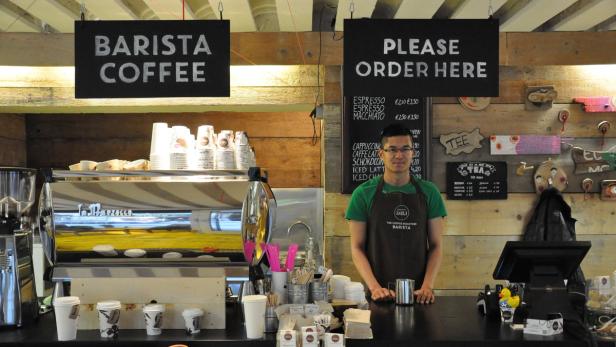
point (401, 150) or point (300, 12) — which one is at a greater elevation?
point (300, 12)

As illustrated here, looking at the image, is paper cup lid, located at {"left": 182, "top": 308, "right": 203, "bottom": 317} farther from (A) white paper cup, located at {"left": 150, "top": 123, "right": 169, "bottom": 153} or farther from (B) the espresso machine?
(A) white paper cup, located at {"left": 150, "top": 123, "right": 169, "bottom": 153}

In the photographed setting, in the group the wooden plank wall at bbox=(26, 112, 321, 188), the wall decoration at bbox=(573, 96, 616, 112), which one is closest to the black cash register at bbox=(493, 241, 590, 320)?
the wall decoration at bbox=(573, 96, 616, 112)

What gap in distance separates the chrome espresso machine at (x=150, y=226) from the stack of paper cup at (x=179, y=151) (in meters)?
0.63

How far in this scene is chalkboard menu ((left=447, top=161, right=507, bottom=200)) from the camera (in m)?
4.48

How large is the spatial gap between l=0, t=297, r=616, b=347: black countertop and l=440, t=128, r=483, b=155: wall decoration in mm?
2104

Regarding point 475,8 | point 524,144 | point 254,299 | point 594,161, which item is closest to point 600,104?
point 594,161

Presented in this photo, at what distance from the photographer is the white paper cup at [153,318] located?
2.23m

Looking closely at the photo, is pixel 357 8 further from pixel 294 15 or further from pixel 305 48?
pixel 305 48

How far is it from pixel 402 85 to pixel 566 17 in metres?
1.86

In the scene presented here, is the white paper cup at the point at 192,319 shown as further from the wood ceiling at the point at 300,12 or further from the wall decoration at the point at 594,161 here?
the wall decoration at the point at 594,161

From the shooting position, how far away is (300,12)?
390 centimetres

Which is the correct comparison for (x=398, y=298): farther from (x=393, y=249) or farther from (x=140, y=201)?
(x=140, y=201)

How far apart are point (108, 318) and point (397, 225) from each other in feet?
5.63

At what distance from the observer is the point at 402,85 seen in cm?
292
